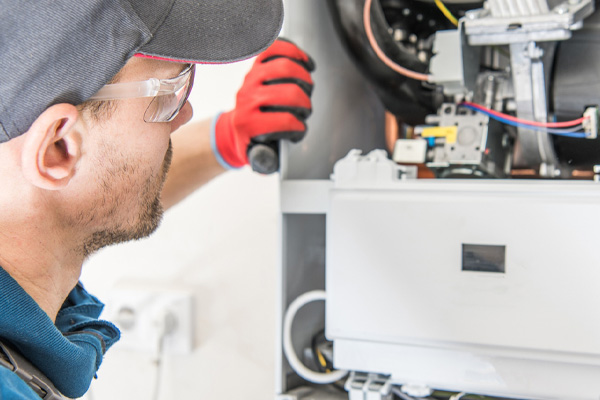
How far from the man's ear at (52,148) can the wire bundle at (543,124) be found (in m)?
0.56

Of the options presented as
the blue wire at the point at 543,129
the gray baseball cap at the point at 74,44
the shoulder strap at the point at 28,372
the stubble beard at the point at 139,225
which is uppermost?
the gray baseball cap at the point at 74,44

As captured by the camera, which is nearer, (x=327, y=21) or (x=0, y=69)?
(x=0, y=69)

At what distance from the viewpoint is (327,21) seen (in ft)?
3.08

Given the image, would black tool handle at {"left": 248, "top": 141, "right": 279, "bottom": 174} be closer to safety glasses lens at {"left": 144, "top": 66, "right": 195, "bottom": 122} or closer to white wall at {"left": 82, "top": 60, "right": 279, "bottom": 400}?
safety glasses lens at {"left": 144, "top": 66, "right": 195, "bottom": 122}

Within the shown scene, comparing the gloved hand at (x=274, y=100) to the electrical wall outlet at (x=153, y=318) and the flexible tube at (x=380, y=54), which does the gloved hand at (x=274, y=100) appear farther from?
the electrical wall outlet at (x=153, y=318)

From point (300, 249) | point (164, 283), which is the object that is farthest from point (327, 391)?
point (164, 283)

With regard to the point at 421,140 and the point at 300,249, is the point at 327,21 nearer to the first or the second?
the point at 421,140

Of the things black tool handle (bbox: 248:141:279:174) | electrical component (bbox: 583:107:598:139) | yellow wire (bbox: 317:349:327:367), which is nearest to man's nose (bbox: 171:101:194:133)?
black tool handle (bbox: 248:141:279:174)

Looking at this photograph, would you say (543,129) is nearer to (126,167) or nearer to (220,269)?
(126,167)

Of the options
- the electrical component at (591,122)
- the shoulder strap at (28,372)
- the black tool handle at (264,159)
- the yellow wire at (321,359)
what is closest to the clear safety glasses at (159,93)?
the black tool handle at (264,159)

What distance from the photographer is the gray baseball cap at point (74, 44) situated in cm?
55

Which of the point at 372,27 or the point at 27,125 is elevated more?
the point at 372,27

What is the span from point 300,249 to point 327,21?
0.35m

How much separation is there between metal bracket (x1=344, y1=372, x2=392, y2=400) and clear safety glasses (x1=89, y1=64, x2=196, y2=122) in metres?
0.42
